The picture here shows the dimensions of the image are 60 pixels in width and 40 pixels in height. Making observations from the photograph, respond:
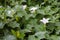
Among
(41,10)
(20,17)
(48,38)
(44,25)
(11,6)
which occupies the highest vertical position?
(11,6)

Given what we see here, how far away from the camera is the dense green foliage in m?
A: 1.84

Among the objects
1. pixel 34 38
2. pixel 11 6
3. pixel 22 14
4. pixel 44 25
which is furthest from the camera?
pixel 11 6

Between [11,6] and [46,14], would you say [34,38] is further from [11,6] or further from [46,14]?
[11,6]

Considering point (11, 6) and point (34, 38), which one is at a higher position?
point (11, 6)

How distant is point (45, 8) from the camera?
7.63 feet

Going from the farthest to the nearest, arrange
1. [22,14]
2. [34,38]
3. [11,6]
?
A: [11,6] < [22,14] < [34,38]

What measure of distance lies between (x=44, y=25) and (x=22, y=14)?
0.30 meters

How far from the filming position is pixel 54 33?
6.48ft

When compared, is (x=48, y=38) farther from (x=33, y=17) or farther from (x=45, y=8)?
(x=45, y=8)

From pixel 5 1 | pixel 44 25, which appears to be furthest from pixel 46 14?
pixel 5 1

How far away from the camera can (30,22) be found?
2.05 meters

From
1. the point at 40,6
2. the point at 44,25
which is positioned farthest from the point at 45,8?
the point at 44,25

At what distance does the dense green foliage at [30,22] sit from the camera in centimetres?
184

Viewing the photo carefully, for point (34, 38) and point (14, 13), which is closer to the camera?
point (34, 38)
